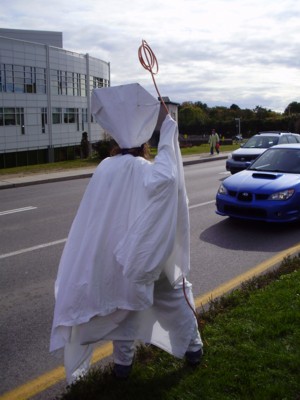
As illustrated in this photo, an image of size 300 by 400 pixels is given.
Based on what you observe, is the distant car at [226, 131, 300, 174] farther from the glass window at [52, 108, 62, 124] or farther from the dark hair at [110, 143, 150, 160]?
the glass window at [52, 108, 62, 124]

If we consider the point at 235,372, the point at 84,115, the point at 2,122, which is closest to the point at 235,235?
the point at 235,372

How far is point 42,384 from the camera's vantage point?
3531 mm

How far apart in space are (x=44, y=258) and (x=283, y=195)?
4.08 meters

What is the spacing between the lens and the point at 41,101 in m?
45.4

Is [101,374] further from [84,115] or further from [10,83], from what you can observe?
[84,115]

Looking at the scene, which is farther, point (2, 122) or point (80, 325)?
point (2, 122)

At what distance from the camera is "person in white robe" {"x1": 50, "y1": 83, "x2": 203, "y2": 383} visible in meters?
2.91

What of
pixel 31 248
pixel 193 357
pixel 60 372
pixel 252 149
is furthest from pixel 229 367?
pixel 252 149

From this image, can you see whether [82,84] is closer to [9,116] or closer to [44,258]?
[9,116]

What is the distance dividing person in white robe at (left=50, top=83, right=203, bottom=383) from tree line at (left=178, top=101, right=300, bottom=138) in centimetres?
5422

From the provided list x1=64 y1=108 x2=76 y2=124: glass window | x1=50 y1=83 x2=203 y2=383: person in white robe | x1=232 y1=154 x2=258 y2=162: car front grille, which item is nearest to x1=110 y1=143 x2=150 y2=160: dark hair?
x1=50 y1=83 x2=203 y2=383: person in white robe

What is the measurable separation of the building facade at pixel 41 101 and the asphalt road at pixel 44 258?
3248 centimetres

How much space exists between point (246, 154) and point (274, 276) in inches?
464

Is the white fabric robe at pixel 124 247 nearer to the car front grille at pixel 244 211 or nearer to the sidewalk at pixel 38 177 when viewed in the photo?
the car front grille at pixel 244 211
